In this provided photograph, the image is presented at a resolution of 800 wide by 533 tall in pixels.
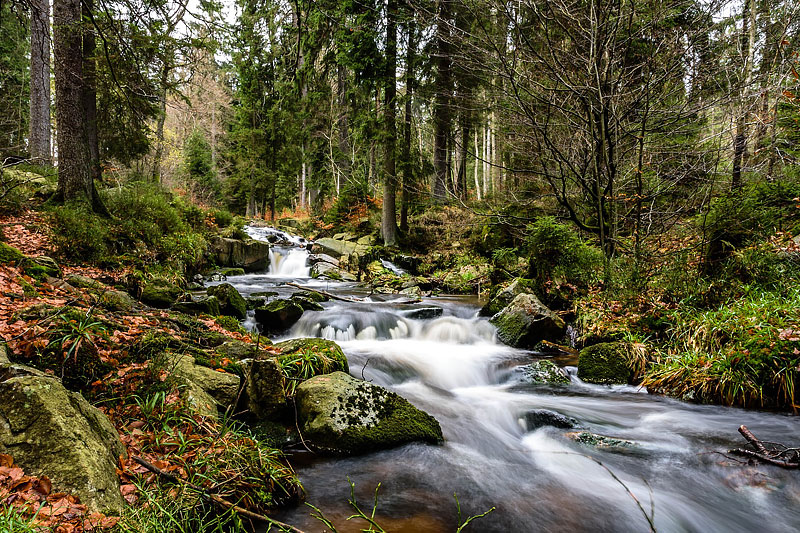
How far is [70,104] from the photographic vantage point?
316 inches

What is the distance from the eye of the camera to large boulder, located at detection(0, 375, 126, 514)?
2.07 metres

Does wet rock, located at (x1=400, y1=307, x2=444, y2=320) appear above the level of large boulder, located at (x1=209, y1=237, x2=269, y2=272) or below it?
below

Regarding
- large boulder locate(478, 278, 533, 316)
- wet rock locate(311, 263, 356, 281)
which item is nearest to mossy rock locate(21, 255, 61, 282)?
large boulder locate(478, 278, 533, 316)

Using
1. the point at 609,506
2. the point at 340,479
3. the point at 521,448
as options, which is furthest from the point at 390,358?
the point at 609,506

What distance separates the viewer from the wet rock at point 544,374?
19.7ft

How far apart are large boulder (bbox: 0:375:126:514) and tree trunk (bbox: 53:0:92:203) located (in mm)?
8014

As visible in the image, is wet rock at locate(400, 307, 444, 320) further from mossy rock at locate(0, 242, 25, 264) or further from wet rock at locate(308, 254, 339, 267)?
wet rock at locate(308, 254, 339, 267)

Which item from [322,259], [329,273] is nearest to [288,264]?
[322,259]

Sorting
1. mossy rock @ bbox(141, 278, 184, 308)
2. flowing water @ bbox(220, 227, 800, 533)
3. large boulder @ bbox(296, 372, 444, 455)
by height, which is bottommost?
flowing water @ bbox(220, 227, 800, 533)

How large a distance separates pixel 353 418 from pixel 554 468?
6.60ft

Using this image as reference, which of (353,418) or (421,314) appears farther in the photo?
(421,314)

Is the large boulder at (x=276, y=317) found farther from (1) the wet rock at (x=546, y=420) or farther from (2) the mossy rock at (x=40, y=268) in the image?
(1) the wet rock at (x=546, y=420)

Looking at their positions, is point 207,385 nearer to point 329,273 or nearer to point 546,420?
point 546,420

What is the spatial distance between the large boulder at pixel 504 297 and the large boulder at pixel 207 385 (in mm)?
6163
